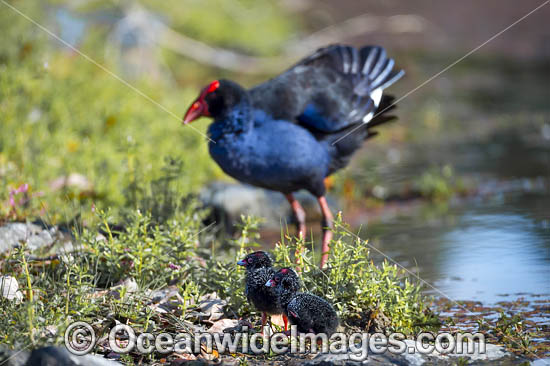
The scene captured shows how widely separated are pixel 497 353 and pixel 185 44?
10.7 metres

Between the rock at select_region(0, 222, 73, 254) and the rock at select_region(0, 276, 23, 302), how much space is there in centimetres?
66

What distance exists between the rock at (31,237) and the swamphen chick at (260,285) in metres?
1.39

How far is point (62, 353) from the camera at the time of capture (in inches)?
112

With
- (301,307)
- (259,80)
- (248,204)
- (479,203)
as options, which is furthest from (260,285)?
(259,80)

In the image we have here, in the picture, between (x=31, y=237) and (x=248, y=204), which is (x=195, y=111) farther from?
(x=248, y=204)

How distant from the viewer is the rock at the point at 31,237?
4359 millimetres

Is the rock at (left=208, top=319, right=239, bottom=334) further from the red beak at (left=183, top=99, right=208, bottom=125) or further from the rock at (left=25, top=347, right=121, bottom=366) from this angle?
the red beak at (left=183, top=99, right=208, bottom=125)

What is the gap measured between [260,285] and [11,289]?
126cm

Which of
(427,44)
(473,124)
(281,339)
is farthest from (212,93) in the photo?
(427,44)

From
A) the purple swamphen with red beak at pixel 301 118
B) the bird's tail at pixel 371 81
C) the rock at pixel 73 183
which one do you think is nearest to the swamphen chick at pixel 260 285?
the purple swamphen with red beak at pixel 301 118

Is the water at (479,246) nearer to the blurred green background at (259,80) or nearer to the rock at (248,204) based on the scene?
the blurred green background at (259,80)

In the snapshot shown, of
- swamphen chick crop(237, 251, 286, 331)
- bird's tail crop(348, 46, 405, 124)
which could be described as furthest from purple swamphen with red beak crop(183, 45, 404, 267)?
swamphen chick crop(237, 251, 286, 331)

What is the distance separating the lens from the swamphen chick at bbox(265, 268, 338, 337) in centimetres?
321

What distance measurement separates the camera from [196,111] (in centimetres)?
481
